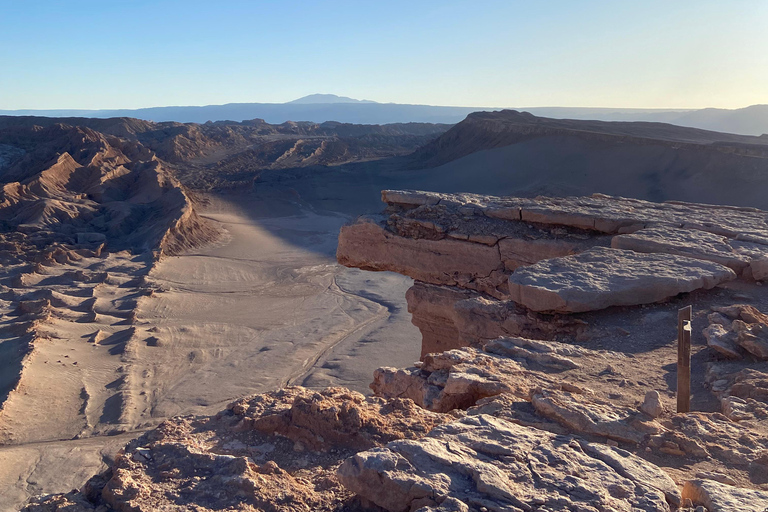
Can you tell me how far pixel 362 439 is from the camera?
303 cm

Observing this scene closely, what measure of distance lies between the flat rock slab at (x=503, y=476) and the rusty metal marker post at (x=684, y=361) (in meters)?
0.96

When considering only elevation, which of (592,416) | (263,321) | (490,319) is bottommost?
(263,321)

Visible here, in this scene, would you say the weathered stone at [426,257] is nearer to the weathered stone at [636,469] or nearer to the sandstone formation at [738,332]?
the sandstone formation at [738,332]

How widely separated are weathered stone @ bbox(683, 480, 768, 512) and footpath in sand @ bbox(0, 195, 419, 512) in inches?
309

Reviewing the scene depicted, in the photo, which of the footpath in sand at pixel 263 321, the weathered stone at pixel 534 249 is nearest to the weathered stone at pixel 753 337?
the weathered stone at pixel 534 249

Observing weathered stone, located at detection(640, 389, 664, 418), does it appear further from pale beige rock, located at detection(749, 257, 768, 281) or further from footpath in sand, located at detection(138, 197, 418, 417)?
footpath in sand, located at detection(138, 197, 418, 417)

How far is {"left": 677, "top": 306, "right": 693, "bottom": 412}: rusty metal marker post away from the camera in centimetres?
328

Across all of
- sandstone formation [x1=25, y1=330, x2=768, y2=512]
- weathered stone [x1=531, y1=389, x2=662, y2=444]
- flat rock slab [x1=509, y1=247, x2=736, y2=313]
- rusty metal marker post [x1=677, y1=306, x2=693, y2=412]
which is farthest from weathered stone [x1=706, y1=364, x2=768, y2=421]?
flat rock slab [x1=509, y1=247, x2=736, y2=313]

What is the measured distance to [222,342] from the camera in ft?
44.5

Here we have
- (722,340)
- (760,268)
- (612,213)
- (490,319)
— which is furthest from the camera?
(612,213)

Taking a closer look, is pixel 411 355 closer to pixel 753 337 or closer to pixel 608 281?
pixel 608 281

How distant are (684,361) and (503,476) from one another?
62.3 inches

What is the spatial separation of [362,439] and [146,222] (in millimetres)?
21956

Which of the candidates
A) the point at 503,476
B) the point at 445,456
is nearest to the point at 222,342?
the point at 445,456
